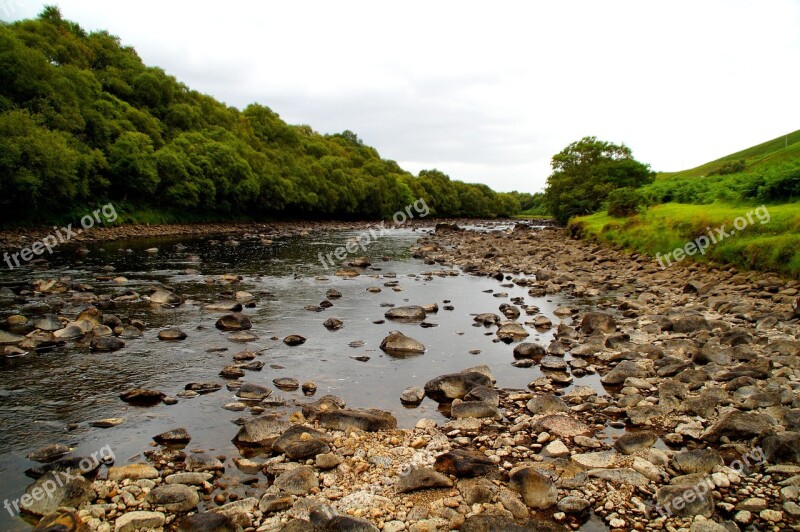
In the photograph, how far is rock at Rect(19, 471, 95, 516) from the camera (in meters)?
6.98

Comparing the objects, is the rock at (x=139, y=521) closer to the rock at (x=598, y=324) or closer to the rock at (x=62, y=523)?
the rock at (x=62, y=523)

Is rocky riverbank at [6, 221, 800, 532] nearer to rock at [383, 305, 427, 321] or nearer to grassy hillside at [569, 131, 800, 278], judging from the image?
rock at [383, 305, 427, 321]

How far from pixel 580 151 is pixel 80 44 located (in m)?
88.2

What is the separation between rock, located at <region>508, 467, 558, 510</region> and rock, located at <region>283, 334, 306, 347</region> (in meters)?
9.68

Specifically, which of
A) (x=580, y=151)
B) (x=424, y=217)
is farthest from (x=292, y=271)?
(x=424, y=217)

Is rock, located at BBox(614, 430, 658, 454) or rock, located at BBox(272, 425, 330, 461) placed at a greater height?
rock, located at BBox(272, 425, 330, 461)

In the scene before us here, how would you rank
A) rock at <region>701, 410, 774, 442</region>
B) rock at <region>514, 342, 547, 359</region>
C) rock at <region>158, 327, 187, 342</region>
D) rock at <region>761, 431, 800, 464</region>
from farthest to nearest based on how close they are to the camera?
1. rock at <region>158, 327, 187, 342</region>
2. rock at <region>514, 342, 547, 359</region>
3. rock at <region>701, 410, 774, 442</region>
4. rock at <region>761, 431, 800, 464</region>

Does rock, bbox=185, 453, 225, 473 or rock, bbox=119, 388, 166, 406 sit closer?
rock, bbox=185, 453, 225, 473

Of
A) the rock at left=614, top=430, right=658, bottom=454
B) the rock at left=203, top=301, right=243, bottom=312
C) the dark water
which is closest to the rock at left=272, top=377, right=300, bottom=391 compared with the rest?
the dark water

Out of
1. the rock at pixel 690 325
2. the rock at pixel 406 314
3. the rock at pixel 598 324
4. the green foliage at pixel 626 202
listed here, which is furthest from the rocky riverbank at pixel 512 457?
the green foliage at pixel 626 202

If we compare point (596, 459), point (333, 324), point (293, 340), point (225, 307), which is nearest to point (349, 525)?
point (596, 459)

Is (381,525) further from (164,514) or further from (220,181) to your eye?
(220,181)

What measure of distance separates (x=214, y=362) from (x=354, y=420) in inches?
228

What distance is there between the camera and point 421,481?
25.3ft
